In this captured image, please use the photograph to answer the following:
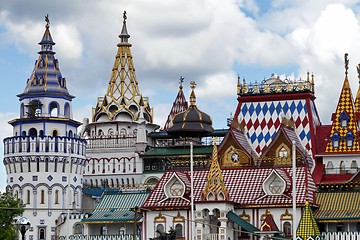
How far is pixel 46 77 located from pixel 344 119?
84.6ft

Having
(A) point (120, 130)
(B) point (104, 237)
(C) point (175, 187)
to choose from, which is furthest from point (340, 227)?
(A) point (120, 130)

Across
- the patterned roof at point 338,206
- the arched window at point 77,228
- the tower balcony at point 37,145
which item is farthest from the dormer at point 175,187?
the tower balcony at point 37,145

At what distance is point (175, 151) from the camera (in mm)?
117812

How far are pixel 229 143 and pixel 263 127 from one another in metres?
4.22

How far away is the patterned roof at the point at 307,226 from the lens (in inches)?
3314

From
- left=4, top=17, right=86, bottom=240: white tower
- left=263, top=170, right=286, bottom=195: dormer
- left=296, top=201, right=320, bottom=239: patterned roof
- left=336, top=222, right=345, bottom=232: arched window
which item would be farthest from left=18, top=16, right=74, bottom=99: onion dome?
left=296, top=201, right=320, bottom=239: patterned roof

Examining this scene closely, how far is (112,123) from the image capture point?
127812mm

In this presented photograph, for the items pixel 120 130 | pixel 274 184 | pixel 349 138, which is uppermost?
pixel 120 130

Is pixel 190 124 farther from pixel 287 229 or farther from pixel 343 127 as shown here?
pixel 287 229

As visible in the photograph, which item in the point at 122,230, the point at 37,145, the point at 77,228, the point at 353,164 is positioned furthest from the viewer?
the point at 37,145

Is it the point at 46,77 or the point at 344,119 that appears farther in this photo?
the point at 46,77

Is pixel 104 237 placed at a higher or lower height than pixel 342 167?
lower

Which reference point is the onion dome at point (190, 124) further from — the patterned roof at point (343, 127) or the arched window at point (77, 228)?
the patterned roof at point (343, 127)

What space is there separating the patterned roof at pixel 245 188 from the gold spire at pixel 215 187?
0.79 m
